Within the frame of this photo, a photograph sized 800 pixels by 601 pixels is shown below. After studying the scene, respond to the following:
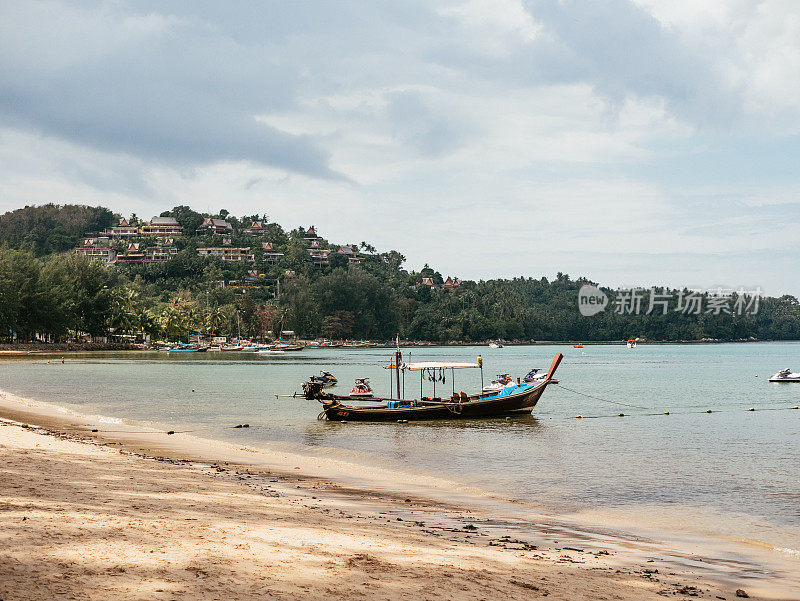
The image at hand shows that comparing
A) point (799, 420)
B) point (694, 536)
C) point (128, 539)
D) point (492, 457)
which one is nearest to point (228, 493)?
point (128, 539)

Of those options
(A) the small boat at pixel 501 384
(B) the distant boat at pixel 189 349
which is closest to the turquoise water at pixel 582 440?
(A) the small boat at pixel 501 384

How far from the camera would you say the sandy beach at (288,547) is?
696 centimetres

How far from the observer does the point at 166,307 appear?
167125mm

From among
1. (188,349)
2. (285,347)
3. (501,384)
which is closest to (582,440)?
(501,384)

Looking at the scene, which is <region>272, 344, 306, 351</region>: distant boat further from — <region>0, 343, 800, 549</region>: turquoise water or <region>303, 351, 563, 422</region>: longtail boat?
<region>303, 351, 563, 422</region>: longtail boat

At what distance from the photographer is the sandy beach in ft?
22.8

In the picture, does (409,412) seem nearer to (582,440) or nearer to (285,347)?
(582,440)

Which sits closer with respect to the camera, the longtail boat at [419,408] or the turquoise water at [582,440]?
the turquoise water at [582,440]

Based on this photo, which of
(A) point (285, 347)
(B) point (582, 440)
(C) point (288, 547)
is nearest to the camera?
(C) point (288, 547)

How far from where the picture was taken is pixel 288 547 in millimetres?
8523

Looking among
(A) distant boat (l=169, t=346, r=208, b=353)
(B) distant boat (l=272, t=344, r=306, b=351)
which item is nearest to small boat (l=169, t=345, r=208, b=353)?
(A) distant boat (l=169, t=346, r=208, b=353)

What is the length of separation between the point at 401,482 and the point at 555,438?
44.4 ft

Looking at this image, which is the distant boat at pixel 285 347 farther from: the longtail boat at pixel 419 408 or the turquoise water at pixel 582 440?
the longtail boat at pixel 419 408

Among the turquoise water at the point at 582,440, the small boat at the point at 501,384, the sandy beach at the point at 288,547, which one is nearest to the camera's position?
the sandy beach at the point at 288,547
